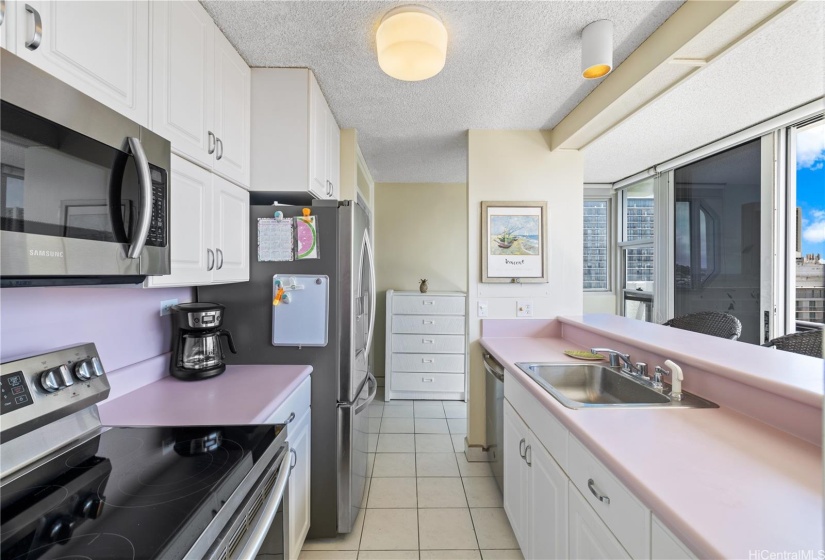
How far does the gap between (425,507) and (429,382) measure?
1656mm

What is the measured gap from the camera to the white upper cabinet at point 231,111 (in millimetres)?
1520

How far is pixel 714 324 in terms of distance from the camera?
7.59ft

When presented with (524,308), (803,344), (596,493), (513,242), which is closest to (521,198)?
(513,242)

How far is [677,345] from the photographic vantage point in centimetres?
150

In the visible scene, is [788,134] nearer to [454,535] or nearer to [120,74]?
[454,535]

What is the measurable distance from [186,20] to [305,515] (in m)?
2.16

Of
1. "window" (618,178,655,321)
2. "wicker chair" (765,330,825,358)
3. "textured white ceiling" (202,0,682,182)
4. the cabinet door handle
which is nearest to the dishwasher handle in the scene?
"wicker chair" (765,330,825,358)

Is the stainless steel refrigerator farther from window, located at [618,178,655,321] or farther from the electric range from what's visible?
window, located at [618,178,655,321]

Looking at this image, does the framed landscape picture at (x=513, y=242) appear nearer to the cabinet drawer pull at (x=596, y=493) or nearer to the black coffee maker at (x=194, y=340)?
Result: the cabinet drawer pull at (x=596, y=493)

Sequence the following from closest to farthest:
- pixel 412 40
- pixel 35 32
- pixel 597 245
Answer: pixel 35 32
pixel 412 40
pixel 597 245

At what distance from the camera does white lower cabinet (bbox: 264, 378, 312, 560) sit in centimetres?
142

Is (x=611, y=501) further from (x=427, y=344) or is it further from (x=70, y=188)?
(x=427, y=344)

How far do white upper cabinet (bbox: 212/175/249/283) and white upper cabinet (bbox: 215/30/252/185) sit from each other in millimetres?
80

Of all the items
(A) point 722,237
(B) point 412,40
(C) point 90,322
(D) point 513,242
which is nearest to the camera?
(C) point 90,322
